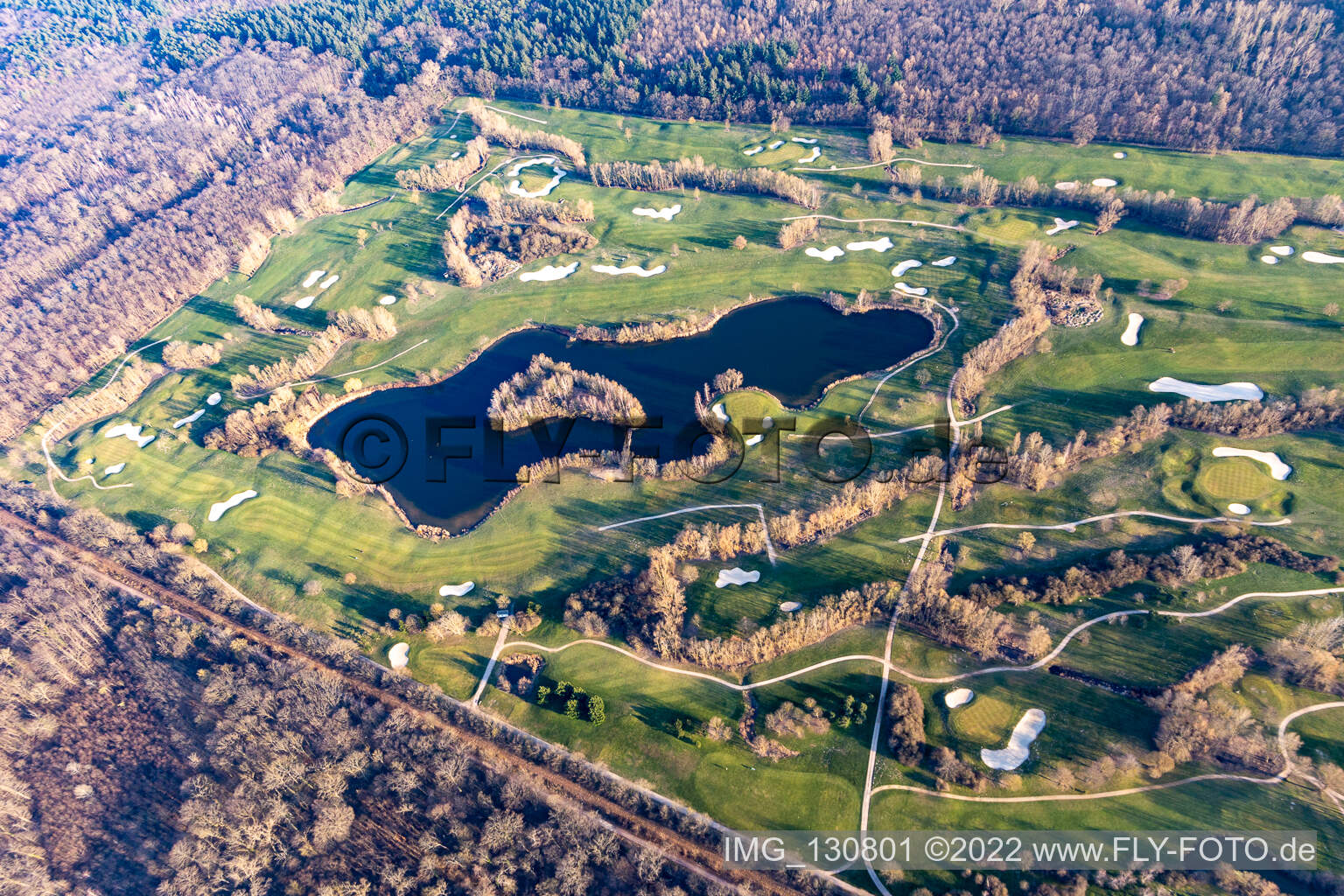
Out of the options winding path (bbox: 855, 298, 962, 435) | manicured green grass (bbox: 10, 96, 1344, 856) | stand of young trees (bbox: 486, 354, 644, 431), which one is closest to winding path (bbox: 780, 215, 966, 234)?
manicured green grass (bbox: 10, 96, 1344, 856)

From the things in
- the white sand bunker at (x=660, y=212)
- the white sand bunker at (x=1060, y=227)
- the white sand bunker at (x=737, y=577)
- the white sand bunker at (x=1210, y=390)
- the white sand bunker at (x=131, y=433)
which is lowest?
the white sand bunker at (x=737, y=577)

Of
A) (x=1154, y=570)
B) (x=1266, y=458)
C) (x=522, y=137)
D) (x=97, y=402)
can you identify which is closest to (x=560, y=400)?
(x=1154, y=570)

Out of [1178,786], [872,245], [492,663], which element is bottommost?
[492,663]

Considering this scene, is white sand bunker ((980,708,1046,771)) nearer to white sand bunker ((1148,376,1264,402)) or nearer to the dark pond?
the dark pond

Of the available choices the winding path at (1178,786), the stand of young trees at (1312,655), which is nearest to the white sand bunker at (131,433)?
the winding path at (1178,786)

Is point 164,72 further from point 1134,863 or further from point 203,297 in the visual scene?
point 1134,863

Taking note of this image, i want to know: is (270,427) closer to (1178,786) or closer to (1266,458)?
(1178,786)

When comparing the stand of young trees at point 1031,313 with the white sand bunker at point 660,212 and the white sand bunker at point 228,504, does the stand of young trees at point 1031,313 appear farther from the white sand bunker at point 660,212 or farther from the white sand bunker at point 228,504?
the white sand bunker at point 228,504
